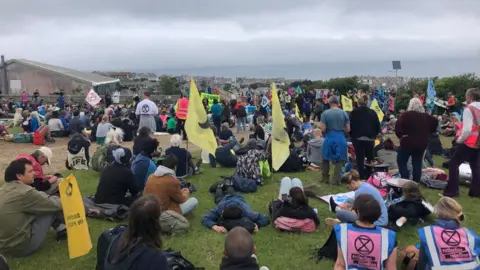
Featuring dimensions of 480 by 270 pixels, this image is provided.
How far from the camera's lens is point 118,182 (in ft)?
21.8

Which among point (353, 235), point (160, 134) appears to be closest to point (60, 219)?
point (353, 235)

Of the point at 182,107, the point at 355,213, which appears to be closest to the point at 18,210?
the point at 355,213

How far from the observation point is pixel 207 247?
19.3 ft

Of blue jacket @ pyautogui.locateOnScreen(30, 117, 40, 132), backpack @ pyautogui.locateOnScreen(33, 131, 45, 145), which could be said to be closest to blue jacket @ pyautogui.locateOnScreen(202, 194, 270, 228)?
backpack @ pyautogui.locateOnScreen(33, 131, 45, 145)

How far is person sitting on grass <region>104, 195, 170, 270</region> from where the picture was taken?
322 centimetres

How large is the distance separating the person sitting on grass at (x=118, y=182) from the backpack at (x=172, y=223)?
0.78 metres

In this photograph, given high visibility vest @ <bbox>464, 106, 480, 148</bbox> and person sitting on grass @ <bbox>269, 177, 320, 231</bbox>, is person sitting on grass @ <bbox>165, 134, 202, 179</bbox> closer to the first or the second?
person sitting on grass @ <bbox>269, 177, 320, 231</bbox>

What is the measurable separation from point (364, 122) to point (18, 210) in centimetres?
643

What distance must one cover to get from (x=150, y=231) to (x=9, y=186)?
278 centimetres

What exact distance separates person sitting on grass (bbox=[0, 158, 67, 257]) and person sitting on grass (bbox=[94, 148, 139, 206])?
3.87ft

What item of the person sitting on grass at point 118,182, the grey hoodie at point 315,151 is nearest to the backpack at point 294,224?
the person sitting on grass at point 118,182

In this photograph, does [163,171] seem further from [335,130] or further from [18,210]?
[335,130]

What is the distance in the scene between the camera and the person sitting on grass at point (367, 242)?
416cm

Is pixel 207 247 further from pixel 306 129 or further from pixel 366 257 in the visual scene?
pixel 306 129
